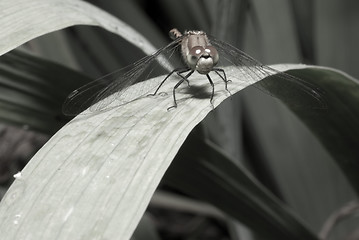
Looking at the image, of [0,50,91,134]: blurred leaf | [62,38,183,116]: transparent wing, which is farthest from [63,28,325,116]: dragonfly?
[0,50,91,134]: blurred leaf

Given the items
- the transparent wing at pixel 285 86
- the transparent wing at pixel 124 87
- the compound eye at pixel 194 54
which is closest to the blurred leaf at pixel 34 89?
the transparent wing at pixel 124 87

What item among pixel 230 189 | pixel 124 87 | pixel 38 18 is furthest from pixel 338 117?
pixel 38 18

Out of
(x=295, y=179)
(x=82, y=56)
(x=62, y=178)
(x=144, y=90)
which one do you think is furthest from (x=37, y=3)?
(x=82, y=56)

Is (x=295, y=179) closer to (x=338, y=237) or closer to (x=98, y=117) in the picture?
(x=338, y=237)

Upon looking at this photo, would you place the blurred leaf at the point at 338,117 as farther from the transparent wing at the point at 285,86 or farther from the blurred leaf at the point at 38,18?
the blurred leaf at the point at 38,18

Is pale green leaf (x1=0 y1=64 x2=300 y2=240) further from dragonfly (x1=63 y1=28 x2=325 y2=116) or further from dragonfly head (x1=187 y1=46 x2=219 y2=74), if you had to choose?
dragonfly head (x1=187 y1=46 x2=219 y2=74)

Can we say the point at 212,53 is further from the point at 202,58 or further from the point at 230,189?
the point at 230,189

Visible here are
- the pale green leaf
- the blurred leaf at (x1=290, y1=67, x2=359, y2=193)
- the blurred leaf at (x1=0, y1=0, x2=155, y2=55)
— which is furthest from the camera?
the blurred leaf at (x1=290, y1=67, x2=359, y2=193)
